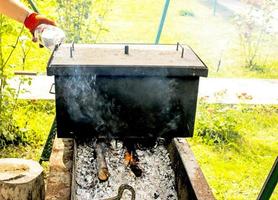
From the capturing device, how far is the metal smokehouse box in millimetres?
2713

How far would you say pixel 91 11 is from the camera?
5.70 meters

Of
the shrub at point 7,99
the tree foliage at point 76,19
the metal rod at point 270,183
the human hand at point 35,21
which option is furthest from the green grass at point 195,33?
the metal rod at point 270,183

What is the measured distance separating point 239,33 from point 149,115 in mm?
5360

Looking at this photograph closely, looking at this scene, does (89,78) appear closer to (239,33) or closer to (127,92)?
(127,92)

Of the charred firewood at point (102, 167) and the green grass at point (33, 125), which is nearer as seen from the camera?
the charred firewood at point (102, 167)

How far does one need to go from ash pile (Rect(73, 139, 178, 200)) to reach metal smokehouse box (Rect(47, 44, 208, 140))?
0.20m

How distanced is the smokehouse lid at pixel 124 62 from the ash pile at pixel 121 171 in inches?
27.0

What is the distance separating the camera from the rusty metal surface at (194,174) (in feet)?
7.89

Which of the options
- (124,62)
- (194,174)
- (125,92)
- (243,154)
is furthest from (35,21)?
(243,154)

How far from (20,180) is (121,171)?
76cm

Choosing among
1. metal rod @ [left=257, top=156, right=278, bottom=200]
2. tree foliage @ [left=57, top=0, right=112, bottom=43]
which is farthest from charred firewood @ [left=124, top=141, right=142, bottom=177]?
tree foliage @ [left=57, top=0, right=112, bottom=43]

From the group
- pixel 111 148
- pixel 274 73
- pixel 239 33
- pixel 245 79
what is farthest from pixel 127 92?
pixel 239 33

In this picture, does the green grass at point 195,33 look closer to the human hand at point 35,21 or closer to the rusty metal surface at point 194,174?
the rusty metal surface at point 194,174

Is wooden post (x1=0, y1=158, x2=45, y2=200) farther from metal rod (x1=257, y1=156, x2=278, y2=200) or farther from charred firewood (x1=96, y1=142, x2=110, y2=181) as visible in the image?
metal rod (x1=257, y1=156, x2=278, y2=200)
